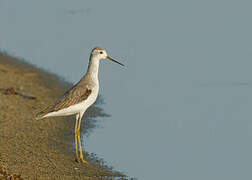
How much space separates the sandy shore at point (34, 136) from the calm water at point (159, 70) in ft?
2.15

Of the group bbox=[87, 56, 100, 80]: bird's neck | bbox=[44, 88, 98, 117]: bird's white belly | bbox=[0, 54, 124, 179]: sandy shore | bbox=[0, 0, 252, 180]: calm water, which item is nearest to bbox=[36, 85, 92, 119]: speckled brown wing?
bbox=[44, 88, 98, 117]: bird's white belly

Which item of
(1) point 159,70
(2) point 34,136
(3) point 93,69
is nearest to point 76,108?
(3) point 93,69

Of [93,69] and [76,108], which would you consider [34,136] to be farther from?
[93,69]

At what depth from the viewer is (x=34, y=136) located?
10.8m

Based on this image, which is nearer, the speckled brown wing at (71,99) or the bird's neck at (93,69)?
the speckled brown wing at (71,99)

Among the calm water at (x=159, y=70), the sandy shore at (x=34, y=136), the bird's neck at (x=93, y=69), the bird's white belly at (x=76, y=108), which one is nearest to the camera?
the sandy shore at (x=34, y=136)

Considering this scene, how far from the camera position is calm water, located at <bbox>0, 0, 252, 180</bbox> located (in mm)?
10688

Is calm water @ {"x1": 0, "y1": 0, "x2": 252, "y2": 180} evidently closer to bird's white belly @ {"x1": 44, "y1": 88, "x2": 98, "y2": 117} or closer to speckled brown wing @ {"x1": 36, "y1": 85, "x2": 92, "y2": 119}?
bird's white belly @ {"x1": 44, "y1": 88, "x2": 98, "y2": 117}

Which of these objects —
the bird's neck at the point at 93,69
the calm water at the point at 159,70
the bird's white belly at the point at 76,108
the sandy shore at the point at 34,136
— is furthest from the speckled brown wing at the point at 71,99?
the calm water at the point at 159,70

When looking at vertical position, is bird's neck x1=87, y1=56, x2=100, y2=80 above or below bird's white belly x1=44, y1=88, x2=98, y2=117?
above

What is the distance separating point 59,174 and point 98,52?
285cm

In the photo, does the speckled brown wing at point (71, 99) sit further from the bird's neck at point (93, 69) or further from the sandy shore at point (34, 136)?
the sandy shore at point (34, 136)

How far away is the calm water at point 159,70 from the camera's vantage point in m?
10.7

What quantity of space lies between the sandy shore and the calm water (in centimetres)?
66
